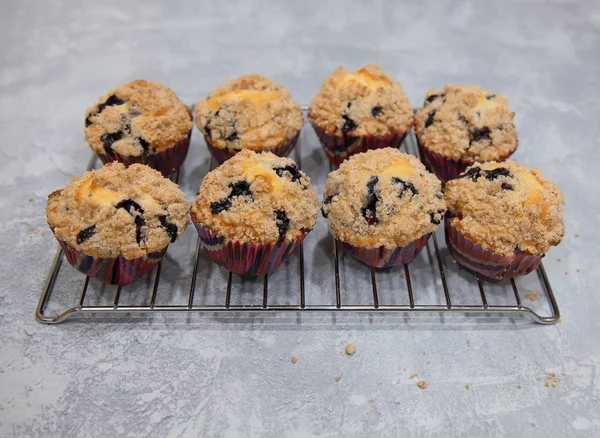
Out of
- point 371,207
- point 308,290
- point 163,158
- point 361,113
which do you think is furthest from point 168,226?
point 361,113

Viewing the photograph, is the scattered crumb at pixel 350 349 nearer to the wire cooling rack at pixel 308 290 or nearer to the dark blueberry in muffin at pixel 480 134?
the wire cooling rack at pixel 308 290

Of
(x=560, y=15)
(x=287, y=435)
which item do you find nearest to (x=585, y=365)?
(x=287, y=435)

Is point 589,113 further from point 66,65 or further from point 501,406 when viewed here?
point 66,65

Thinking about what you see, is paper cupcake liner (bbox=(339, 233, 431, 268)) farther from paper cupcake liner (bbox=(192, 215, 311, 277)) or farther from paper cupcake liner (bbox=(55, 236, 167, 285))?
paper cupcake liner (bbox=(55, 236, 167, 285))

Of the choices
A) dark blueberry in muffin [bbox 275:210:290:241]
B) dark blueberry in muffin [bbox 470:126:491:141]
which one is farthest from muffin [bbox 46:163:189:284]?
dark blueberry in muffin [bbox 470:126:491:141]

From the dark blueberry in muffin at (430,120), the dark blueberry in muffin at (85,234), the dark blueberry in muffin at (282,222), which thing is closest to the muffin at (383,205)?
the dark blueberry in muffin at (282,222)

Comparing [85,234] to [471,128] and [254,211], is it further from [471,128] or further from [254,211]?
[471,128]
